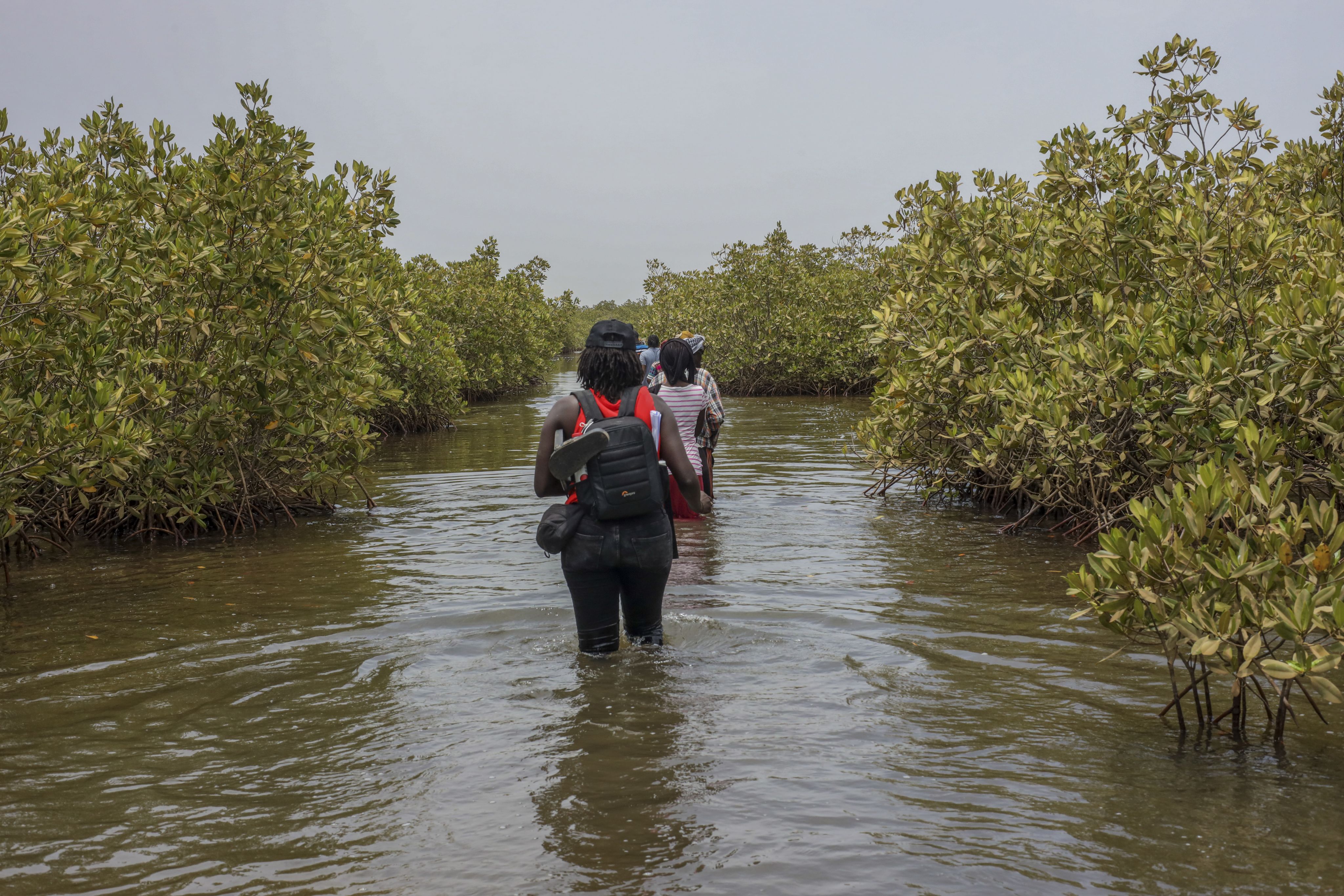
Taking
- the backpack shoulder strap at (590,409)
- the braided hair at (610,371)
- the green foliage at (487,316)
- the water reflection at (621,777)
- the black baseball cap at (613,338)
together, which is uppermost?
the green foliage at (487,316)

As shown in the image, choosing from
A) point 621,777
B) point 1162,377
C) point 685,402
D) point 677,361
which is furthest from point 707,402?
point 621,777

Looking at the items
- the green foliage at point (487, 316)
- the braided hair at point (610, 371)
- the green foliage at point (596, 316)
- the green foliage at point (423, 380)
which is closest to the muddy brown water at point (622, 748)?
the braided hair at point (610, 371)

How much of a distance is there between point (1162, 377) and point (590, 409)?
4.96m

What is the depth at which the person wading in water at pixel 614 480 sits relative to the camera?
464cm

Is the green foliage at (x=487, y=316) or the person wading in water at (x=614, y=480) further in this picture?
the green foliage at (x=487, y=316)

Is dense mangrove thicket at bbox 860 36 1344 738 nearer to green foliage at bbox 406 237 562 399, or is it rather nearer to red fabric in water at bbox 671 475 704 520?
red fabric in water at bbox 671 475 704 520

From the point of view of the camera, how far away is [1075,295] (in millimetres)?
9297

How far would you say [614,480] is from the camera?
462 cm

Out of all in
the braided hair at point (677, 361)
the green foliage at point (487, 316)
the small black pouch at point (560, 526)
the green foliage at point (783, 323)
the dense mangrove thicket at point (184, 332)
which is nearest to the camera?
the small black pouch at point (560, 526)

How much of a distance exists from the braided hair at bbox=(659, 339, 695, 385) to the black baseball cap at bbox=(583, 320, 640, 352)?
13.5 feet

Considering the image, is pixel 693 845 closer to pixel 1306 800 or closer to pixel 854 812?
pixel 854 812

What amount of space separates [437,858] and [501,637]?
2.76m

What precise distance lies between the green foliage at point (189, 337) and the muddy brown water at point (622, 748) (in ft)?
4.42

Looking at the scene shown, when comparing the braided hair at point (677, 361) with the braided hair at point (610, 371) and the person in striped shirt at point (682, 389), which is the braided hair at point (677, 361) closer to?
the person in striped shirt at point (682, 389)
